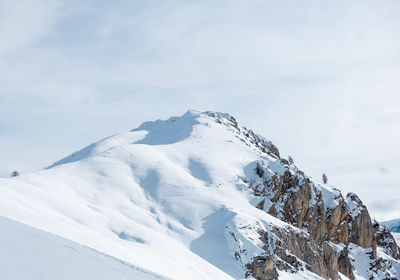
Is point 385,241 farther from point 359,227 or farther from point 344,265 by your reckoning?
point 344,265

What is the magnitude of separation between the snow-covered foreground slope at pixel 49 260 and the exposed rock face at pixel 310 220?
861 inches

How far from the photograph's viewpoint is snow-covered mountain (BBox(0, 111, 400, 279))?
964 inches

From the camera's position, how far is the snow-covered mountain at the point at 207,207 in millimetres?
24484

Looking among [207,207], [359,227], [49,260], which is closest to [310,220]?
[359,227]

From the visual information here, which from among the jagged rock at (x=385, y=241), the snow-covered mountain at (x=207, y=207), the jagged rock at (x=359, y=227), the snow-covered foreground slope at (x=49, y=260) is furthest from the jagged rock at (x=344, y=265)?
the snow-covered foreground slope at (x=49, y=260)

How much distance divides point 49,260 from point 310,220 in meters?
43.5

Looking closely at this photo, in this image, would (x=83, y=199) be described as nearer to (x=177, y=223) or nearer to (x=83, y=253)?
(x=177, y=223)

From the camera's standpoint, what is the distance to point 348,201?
187ft

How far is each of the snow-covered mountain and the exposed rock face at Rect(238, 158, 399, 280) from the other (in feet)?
0.40

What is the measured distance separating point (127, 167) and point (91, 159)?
3.83m

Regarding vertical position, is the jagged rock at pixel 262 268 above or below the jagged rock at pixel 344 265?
below

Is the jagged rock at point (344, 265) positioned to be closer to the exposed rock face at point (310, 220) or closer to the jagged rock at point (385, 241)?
the exposed rock face at point (310, 220)

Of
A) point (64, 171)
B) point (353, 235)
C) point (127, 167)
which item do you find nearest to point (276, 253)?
point (127, 167)

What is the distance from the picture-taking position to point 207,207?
33094 millimetres
